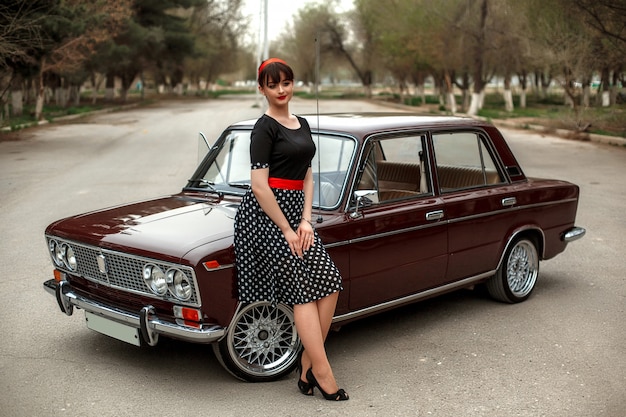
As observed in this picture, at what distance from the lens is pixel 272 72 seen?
412cm

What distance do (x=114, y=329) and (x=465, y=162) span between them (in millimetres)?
3076

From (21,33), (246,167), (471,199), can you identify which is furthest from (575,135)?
(246,167)

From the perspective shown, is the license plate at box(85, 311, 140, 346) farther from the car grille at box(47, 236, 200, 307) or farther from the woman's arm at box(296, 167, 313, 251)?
the woman's arm at box(296, 167, 313, 251)

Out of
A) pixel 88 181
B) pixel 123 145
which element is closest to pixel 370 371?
pixel 88 181

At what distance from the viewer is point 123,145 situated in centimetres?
2217

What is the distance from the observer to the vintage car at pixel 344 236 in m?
4.36

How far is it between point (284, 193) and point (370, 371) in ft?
4.43

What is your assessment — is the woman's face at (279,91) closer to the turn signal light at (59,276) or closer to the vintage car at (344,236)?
the vintage car at (344,236)

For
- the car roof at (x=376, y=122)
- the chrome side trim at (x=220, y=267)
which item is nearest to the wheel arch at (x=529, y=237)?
the car roof at (x=376, y=122)

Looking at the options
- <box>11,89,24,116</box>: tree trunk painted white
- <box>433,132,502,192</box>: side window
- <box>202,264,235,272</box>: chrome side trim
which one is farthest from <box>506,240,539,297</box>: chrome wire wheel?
<box>11,89,24,116</box>: tree trunk painted white

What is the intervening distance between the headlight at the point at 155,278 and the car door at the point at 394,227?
121 cm

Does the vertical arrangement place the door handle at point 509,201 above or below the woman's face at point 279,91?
below

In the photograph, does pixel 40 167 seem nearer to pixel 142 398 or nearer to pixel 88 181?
pixel 88 181

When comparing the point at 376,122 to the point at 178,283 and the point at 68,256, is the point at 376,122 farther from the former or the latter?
the point at 68,256
